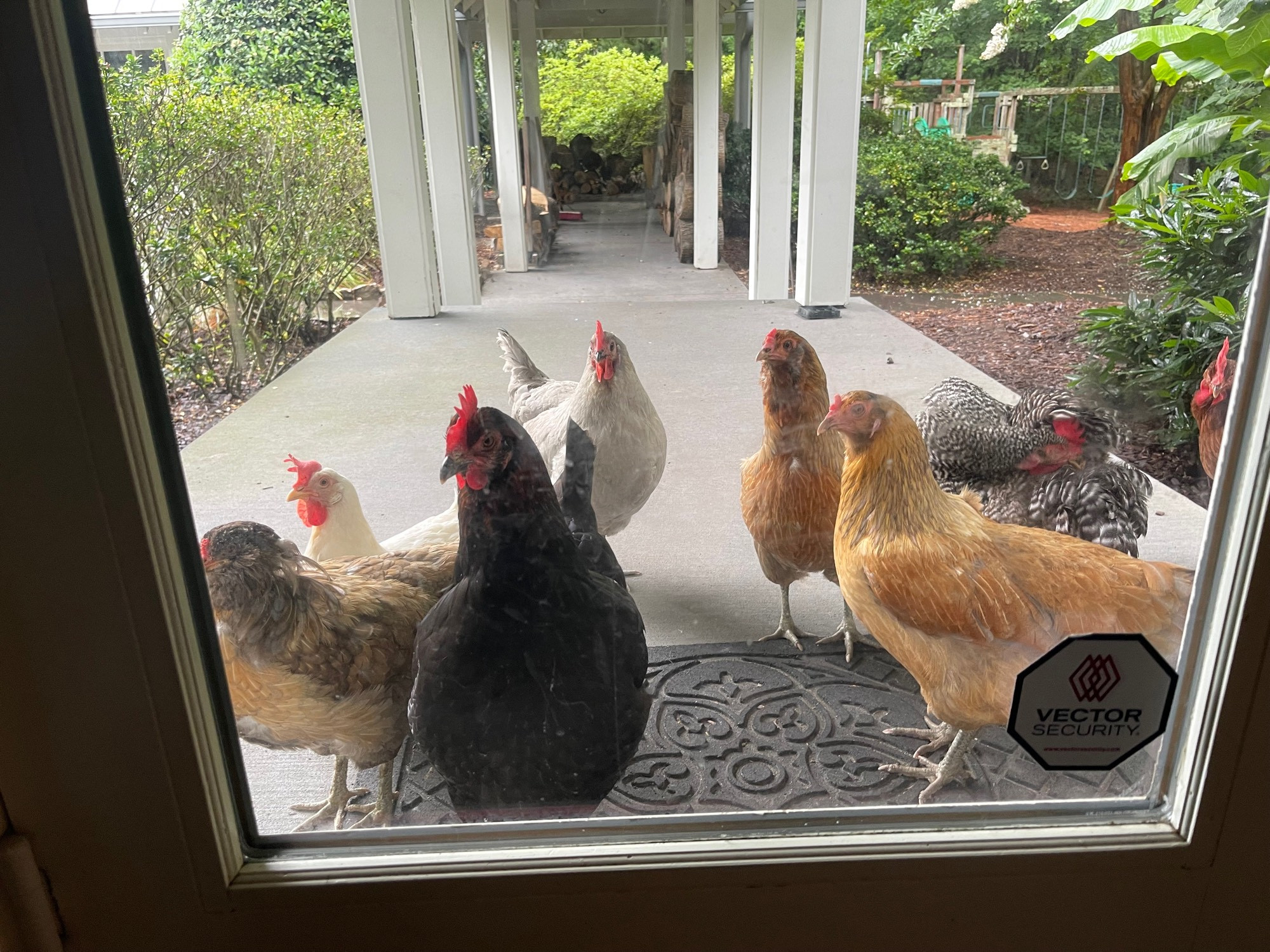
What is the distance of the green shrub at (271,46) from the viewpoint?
75cm

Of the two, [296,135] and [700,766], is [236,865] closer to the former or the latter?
[700,766]

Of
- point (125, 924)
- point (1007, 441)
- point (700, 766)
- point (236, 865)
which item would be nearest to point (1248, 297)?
point (1007, 441)

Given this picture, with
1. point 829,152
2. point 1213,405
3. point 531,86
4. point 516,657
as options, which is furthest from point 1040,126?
point 516,657

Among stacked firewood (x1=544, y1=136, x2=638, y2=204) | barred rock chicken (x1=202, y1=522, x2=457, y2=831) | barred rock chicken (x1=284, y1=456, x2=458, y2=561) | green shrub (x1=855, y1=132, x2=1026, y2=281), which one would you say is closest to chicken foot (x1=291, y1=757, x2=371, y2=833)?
barred rock chicken (x1=202, y1=522, x2=457, y2=831)

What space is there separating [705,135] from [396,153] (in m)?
0.39

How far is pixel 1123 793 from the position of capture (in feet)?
2.68

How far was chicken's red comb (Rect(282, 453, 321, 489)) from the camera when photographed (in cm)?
92

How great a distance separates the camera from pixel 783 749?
1.03m

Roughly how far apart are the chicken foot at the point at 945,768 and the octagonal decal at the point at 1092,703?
2.6 inches

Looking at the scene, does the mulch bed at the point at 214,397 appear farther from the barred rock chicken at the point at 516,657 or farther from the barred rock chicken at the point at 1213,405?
the barred rock chicken at the point at 1213,405

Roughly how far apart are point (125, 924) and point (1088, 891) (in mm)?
918

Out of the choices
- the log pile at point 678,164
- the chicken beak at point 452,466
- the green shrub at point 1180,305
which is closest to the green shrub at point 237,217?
the chicken beak at point 452,466

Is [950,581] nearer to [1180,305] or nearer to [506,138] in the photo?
[1180,305]

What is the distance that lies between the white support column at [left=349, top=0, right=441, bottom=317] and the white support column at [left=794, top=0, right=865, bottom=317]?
459 millimetres
